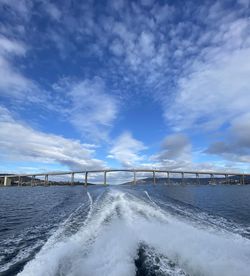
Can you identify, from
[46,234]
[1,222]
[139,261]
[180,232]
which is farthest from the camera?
[1,222]

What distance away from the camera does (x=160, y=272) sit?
360 inches

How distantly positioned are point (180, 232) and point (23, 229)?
11.4m

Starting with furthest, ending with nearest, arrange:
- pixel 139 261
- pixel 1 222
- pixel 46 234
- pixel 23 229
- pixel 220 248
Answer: pixel 1 222, pixel 23 229, pixel 46 234, pixel 220 248, pixel 139 261

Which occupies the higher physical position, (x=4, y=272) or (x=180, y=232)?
(x=180, y=232)

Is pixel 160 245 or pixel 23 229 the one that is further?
pixel 23 229

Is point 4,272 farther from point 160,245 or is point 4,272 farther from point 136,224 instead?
point 136,224

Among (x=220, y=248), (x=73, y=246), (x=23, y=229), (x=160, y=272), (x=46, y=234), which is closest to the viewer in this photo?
(x=160, y=272)

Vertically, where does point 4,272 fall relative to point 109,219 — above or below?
below

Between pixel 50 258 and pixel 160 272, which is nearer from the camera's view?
pixel 160 272

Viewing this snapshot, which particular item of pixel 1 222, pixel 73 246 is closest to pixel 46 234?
pixel 73 246

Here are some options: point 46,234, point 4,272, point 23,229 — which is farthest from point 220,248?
point 23,229

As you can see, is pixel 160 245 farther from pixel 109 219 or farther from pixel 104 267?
pixel 109 219

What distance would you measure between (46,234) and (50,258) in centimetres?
602

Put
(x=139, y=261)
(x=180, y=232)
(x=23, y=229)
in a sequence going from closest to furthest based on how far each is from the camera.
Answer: (x=139, y=261) < (x=180, y=232) < (x=23, y=229)
